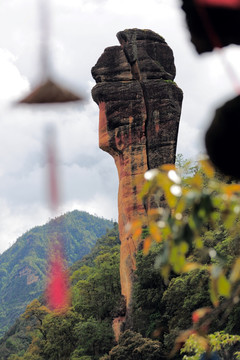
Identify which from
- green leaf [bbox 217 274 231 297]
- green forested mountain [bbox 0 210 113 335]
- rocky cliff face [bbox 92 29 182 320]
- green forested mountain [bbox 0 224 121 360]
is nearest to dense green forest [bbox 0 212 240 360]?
green forested mountain [bbox 0 224 121 360]

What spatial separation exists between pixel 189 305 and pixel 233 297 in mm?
19777

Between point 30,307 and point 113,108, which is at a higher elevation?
point 113,108

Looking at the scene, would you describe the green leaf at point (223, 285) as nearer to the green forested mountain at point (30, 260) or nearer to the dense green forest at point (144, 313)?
the dense green forest at point (144, 313)

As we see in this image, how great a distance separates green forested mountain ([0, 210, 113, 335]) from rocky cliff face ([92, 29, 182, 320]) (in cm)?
10327

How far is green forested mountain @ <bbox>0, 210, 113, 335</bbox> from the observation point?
145250 millimetres

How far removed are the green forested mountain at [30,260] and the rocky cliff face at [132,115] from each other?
10327cm

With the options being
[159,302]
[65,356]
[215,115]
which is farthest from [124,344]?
[215,115]

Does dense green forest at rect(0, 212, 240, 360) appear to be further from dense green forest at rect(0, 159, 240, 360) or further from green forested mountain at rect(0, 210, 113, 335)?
green forested mountain at rect(0, 210, 113, 335)

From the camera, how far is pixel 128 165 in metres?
30.0

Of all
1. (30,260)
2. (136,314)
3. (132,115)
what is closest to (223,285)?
(136,314)

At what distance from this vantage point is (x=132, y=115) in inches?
1200

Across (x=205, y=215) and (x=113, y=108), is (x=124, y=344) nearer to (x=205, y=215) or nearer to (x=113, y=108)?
(x=113, y=108)

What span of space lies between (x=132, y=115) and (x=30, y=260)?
144 metres

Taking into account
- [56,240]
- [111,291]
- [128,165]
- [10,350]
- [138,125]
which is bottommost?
[10,350]
